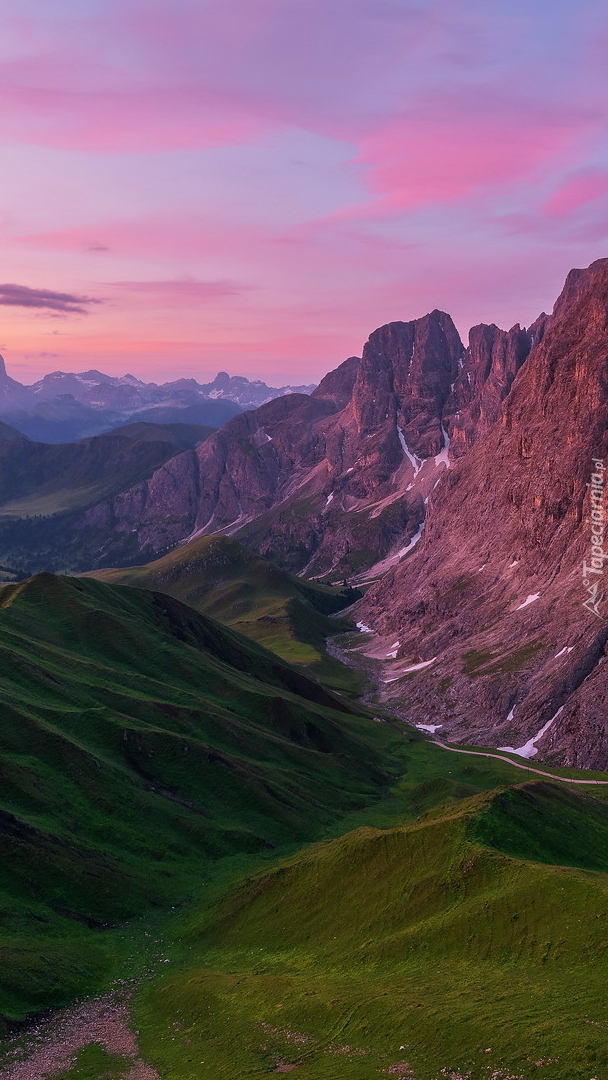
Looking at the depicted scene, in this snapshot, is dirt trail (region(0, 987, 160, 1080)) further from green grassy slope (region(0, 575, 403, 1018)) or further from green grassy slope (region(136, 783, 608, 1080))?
green grassy slope (region(0, 575, 403, 1018))

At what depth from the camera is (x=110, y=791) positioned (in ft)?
438

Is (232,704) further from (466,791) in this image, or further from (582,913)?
(582,913)

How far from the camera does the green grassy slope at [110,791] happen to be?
99.1 m

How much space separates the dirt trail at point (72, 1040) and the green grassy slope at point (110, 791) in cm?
291

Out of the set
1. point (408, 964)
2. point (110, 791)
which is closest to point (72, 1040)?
point (408, 964)

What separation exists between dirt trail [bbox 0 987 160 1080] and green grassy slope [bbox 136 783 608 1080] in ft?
5.90

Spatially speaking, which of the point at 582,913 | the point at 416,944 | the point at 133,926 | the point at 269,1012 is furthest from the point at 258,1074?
the point at 133,926

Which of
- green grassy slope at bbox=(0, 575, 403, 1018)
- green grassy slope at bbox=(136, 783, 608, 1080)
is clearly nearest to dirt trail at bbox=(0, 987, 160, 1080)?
green grassy slope at bbox=(136, 783, 608, 1080)

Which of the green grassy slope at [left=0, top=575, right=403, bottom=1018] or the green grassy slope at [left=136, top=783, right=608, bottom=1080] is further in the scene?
the green grassy slope at [left=0, top=575, right=403, bottom=1018]

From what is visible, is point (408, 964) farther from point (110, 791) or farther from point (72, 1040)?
point (110, 791)

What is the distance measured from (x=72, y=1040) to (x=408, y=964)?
94.2ft

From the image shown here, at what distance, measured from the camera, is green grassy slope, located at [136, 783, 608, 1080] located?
59156mm

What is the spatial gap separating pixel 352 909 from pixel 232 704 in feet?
358

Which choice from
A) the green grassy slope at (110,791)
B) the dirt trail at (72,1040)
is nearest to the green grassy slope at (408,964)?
the dirt trail at (72,1040)
